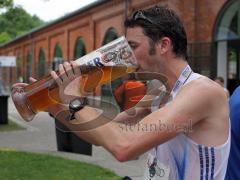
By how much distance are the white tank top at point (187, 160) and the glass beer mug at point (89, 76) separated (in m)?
0.32

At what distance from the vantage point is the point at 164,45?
215 centimetres

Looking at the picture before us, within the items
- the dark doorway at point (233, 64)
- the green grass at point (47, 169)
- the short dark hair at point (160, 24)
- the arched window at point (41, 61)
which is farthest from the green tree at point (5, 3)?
the arched window at point (41, 61)

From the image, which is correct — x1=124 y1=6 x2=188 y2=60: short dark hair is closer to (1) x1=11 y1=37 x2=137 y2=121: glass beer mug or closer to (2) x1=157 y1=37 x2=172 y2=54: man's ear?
(2) x1=157 y1=37 x2=172 y2=54: man's ear

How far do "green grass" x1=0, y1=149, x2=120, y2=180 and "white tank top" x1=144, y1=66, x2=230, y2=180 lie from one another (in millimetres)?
5998

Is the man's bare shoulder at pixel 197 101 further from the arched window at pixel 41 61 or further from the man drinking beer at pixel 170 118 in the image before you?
the arched window at pixel 41 61

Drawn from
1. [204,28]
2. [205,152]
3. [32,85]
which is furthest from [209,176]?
[204,28]

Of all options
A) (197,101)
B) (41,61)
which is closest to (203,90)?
(197,101)

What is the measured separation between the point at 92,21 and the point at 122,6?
6.17 m

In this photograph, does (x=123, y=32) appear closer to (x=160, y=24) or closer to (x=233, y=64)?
(x=160, y=24)

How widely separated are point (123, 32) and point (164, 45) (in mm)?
364

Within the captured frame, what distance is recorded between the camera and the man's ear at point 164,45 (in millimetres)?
2143

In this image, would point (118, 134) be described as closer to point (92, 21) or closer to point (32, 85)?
point (32, 85)

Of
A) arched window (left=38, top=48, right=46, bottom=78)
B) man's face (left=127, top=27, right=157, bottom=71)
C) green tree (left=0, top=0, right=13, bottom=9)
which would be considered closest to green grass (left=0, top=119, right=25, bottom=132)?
green tree (left=0, top=0, right=13, bottom=9)

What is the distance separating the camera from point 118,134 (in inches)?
77.8
